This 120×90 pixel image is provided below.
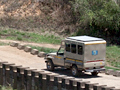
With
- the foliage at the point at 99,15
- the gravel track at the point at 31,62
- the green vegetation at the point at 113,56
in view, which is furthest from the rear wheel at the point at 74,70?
the foliage at the point at 99,15

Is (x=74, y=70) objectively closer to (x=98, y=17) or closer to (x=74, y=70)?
(x=74, y=70)

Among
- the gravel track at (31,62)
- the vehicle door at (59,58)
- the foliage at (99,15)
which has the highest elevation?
the foliage at (99,15)

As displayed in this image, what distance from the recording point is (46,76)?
18141 millimetres

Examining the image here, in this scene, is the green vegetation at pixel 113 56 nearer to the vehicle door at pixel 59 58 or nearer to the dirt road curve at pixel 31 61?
the dirt road curve at pixel 31 61

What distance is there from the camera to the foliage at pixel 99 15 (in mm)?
36094

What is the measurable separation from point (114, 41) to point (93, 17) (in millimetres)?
3933

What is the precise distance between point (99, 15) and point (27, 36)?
784 cm

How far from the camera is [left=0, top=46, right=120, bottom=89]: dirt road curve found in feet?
66.5

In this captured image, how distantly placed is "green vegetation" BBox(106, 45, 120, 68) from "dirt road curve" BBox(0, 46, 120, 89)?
542 centimetres

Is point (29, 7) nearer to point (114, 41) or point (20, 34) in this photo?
point (20, 34)

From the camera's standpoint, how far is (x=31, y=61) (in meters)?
25.6

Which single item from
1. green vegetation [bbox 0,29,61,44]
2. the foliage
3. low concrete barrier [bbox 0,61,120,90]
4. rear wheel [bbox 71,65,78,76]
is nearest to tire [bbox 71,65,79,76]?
rear wheel [bbox 71,65,78,76]

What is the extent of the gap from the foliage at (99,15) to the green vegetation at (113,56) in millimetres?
3479

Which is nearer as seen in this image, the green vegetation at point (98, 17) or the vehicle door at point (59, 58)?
the vehicle door at point (59, 58)
